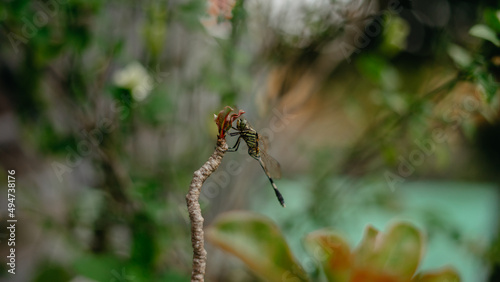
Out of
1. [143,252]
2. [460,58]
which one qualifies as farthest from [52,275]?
[460,58]

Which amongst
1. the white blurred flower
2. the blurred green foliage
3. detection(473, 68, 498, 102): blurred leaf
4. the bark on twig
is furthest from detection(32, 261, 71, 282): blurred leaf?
detection(473, 68, 498, 102): blurred leaf

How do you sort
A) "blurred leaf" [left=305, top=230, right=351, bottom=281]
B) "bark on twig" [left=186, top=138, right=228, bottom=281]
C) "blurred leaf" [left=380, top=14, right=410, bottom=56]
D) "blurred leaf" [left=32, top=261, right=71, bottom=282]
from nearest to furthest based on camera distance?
1. "bark on twig" [left=186, top=138, right=228, bottom=281]
2. "blurred leaf" [left=305, top=230, right=351, bottom=281]
3. "blurred leaf" [left=32, top=261, right=71, bottom=282]
4. "blurred leaf" [left=380, top=14, right=410, bottom=56]

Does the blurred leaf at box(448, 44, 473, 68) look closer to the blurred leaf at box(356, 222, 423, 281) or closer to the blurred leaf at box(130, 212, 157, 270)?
the blurred leaf at box(356, 222, 423, 281)

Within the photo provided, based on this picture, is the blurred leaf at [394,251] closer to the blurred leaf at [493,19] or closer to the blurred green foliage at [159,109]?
the blurred green foliage at [159,109]

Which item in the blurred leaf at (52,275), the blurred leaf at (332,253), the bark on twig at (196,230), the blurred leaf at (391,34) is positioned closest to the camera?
the bark on twig at (196,230)

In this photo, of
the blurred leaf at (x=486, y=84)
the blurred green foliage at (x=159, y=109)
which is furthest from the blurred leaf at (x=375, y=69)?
the blurred leaf at (x=486, y=84)

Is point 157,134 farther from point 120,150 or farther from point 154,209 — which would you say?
point 154,209
